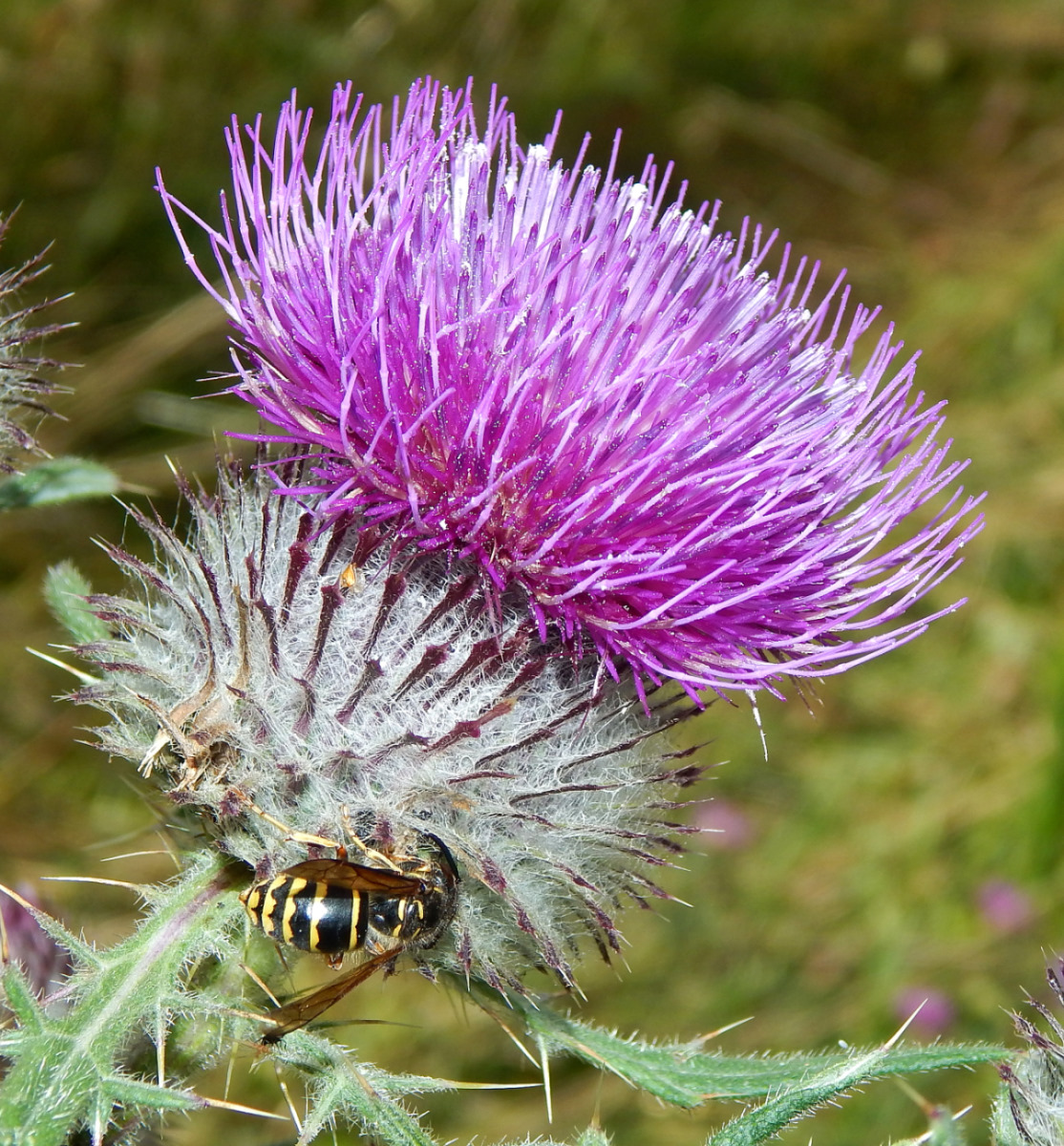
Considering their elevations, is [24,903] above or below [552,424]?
below

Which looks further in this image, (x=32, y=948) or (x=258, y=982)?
(x=32, y=948)

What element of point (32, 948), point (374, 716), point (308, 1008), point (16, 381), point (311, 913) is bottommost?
point (32, 948)

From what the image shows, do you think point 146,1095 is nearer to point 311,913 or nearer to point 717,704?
point 311,913

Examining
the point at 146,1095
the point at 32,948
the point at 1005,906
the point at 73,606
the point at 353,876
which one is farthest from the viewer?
the point at 1005,906

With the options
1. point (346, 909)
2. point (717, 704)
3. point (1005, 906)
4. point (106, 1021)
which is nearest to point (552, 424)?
point (346, 909)

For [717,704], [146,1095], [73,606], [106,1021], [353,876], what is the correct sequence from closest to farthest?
[146,1095]
[106,1021]
[353,876]
[73,606]
[717,704]

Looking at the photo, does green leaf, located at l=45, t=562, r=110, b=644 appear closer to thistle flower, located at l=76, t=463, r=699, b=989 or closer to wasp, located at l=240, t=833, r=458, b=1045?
thistle flower, located at l=76, t=463, r=699, b=989

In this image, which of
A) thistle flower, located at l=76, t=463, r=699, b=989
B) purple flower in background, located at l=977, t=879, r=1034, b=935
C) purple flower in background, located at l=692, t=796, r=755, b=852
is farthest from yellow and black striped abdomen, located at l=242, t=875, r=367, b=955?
purple flower in background, located at l=977, t=879, r=1034, b=935
